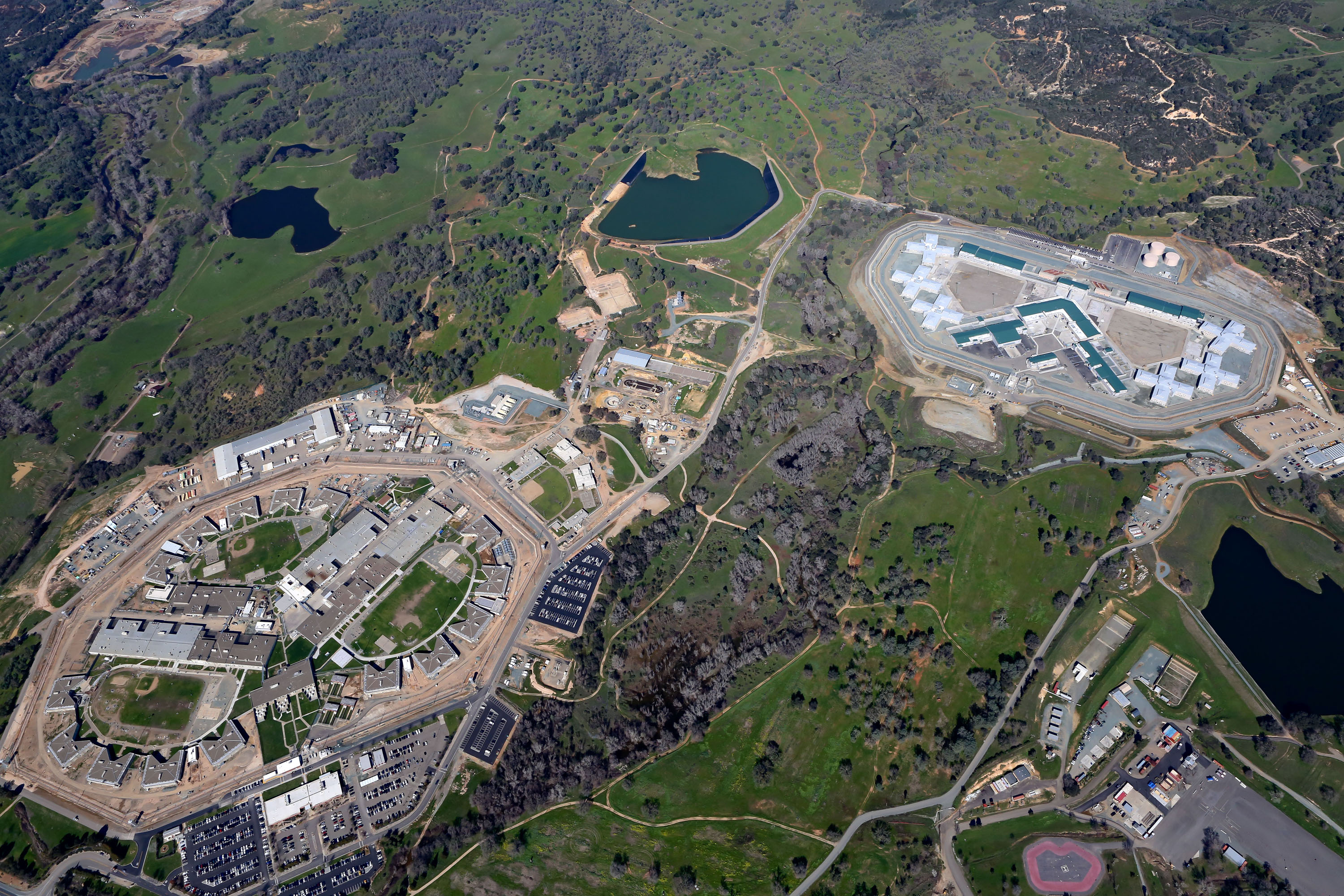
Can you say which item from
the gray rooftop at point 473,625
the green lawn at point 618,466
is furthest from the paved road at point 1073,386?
the gray rooftop at point 473,625

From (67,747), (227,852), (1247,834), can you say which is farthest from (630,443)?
(1247,834)

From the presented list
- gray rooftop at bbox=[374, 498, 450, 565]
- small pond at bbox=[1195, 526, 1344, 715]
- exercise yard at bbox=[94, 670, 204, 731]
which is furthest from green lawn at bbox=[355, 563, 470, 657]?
small pond at bbox=[1195, 526, 1344, 715]

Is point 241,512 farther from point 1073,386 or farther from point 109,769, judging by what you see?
point 1073,386

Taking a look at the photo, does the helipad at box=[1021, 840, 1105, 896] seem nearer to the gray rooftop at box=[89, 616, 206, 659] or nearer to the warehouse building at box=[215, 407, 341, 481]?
the gray rooftop at box=[89, 616, 206, 659]

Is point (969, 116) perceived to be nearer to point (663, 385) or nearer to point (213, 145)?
point (663, 385)

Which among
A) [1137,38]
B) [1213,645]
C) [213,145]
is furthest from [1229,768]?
[213,145]

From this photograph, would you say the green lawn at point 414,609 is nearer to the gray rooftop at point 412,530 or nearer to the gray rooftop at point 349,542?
the gray rooftop at point 412,530
